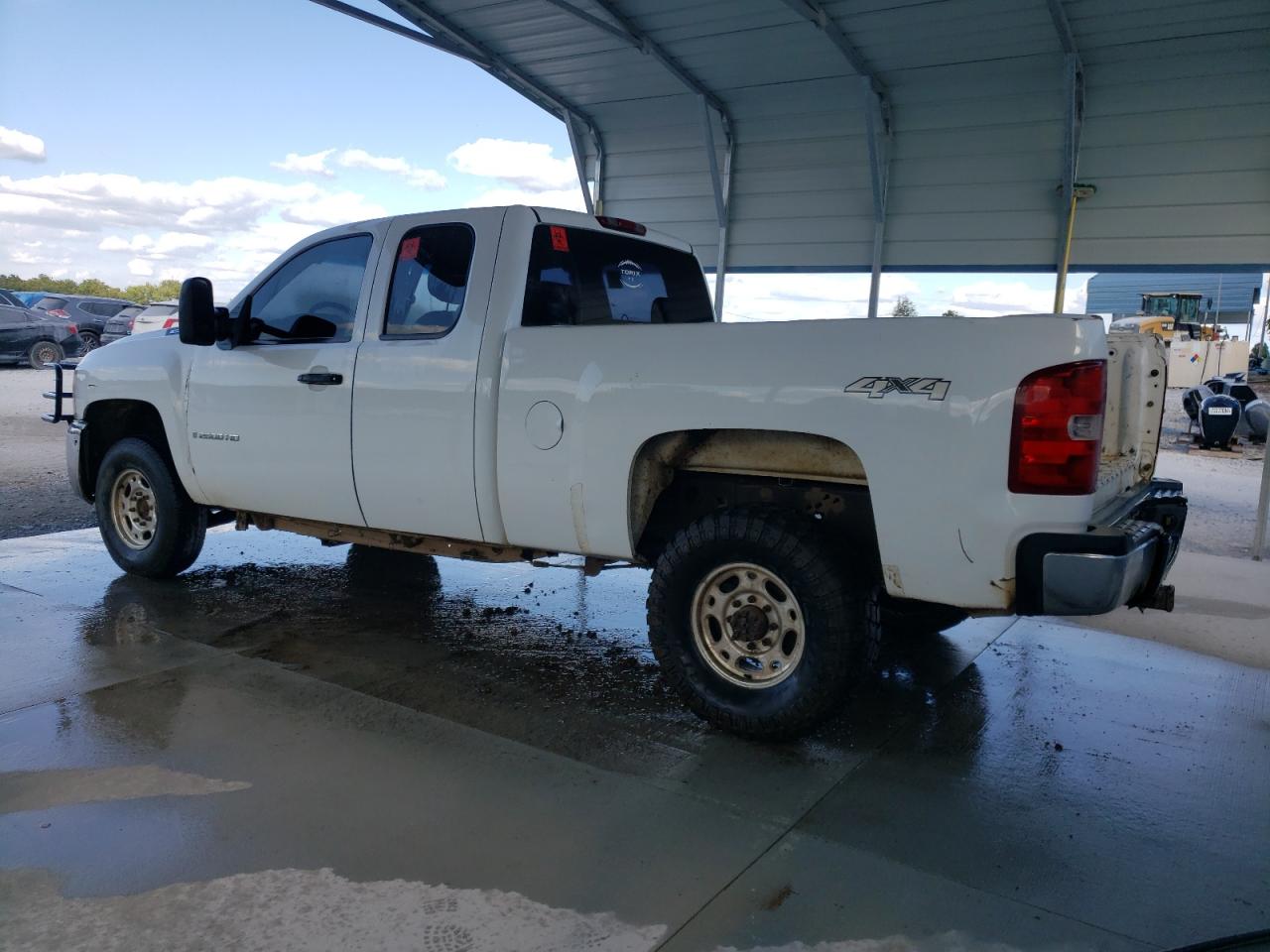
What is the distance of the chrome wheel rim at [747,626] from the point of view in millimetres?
3734

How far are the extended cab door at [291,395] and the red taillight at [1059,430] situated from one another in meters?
3.09

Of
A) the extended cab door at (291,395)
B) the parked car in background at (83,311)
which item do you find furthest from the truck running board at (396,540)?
the parked car in background at (83,311)

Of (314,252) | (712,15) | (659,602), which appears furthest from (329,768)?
(712,15)

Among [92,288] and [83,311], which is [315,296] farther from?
[92,288]

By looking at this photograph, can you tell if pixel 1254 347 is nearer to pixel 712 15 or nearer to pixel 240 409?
pixel 712 15

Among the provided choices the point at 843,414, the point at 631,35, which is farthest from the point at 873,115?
the point at 843,414

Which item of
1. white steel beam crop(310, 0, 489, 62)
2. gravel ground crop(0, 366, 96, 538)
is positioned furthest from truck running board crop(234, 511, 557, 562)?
white steel beam crop(310, 0, 489, 62)

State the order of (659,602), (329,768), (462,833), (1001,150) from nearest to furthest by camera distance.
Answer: (462,833) < (329,768) < (659,602) < (1001,150)

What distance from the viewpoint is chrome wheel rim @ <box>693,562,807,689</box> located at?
373 cm

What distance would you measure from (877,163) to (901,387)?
471 inches

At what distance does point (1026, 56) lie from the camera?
A: 40.2 feet

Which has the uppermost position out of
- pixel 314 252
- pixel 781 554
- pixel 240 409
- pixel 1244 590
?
pixel 314 252

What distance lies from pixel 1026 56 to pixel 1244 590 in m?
8.60

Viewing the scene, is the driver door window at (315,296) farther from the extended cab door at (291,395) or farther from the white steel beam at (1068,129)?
the white steel beam at (1068,129)
